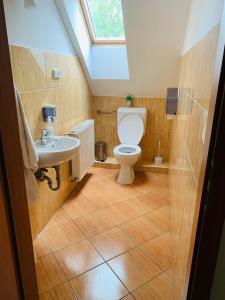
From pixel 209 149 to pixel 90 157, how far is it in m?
2.30

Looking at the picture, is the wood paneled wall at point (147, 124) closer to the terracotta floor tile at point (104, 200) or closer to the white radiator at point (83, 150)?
the white radiator at point (83, 150)

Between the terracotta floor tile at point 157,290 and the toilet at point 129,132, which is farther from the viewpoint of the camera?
the toilet at point 129,132

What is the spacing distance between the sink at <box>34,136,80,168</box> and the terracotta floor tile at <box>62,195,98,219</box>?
73cm

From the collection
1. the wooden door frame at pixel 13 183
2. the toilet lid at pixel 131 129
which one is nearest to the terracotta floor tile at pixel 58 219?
the wooden door frame at pixel 13 183

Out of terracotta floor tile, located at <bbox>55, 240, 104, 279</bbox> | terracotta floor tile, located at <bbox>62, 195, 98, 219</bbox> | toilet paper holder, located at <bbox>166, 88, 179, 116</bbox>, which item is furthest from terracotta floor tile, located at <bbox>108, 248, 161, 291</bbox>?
toilet paper holder, located at <bbox>166, 88, 179, 116</bbox>

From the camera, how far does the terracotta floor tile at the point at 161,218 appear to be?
2049 millimetres

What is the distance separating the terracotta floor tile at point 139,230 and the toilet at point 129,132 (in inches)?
31.6

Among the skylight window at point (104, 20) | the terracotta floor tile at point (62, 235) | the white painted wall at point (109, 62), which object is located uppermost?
the skylight window at point (104, 20)

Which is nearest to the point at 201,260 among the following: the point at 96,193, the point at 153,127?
the point at 96,193

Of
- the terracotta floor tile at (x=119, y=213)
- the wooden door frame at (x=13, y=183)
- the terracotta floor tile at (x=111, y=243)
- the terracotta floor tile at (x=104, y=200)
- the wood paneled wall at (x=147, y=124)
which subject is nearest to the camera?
the wooden door frame at (x=13, y=183)

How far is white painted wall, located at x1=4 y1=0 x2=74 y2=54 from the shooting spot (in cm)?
147

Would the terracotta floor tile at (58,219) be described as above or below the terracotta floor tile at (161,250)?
above

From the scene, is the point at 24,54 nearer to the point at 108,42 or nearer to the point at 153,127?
the point at 108,42

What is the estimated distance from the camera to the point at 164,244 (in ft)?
5.99
